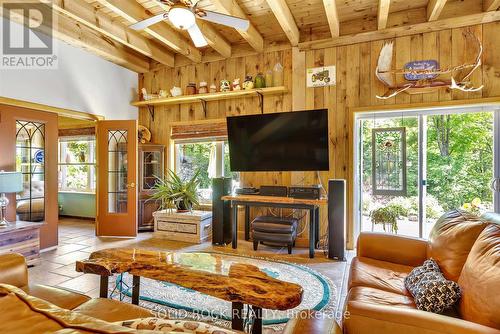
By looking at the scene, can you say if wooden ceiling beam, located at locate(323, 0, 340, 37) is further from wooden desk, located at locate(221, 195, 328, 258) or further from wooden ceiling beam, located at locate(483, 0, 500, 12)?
wooden desk, located at locate(221, 195, 328, 258)

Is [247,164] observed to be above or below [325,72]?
below

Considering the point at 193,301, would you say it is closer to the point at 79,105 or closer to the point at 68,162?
the point at 79,105

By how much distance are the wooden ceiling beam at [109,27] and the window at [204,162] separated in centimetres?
157

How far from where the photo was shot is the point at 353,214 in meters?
3.87

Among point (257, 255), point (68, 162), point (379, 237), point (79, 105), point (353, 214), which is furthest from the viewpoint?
point (68, 162)

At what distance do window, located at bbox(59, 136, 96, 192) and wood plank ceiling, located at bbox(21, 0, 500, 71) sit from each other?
276cm

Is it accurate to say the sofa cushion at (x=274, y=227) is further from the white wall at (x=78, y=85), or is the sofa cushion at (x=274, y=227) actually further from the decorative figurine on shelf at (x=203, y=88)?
the white wall at (x=78, y=85)

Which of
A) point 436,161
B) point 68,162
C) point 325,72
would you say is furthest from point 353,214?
point 68,162

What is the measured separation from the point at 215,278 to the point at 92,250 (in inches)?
121

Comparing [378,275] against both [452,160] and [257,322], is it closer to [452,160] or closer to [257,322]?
[257,322]

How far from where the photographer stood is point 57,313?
2.20 ft

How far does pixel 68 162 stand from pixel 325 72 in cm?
603

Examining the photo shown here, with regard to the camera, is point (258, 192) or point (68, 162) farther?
point (68, 162)

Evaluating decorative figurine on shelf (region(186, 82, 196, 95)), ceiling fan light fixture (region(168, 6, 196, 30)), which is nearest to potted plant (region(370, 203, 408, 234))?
ceiling fan light fixture (region(168, 6, 196, 30))
